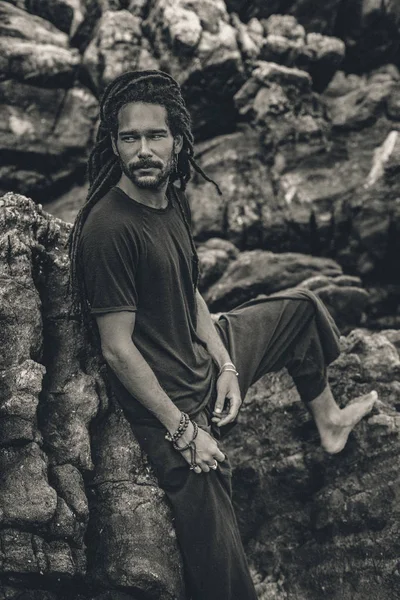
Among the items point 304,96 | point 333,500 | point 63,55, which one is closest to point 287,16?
point 304,96

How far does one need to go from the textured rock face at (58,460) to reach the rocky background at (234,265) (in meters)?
0.01

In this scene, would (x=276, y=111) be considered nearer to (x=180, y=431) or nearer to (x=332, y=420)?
(x=332, y=420)

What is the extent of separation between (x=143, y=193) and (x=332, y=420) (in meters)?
2.30

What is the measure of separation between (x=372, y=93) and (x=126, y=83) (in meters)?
5.61

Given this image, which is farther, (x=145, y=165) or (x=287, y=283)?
(x=287, y=283)

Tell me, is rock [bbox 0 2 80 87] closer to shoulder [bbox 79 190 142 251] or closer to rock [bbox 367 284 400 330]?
rock [bbox 367 284 400 330]

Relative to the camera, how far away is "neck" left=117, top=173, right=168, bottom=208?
192 inches

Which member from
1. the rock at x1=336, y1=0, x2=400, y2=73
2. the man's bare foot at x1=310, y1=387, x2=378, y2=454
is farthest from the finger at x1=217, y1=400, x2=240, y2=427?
the rock at x1=336, y1=0, x2=400, y2=73

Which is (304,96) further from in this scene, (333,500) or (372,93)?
(333,500)

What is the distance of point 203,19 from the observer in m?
9.09

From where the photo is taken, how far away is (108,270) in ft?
14.6

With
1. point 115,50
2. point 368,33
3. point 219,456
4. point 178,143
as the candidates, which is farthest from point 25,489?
point 368,33

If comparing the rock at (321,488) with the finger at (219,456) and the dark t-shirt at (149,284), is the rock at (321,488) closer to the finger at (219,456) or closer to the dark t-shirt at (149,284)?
the dark t-shirt at (149,284)

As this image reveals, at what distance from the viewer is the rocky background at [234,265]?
4551 mm
